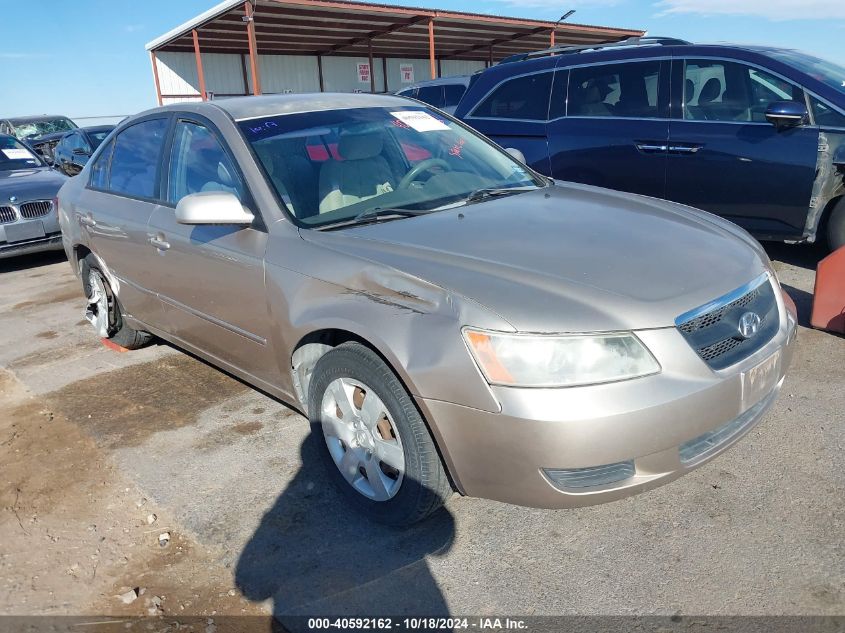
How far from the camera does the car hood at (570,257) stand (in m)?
2.21

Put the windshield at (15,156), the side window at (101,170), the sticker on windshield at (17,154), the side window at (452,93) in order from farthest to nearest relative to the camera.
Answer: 1. the side window at (452,93)
2. the sticker on windshield at (17,154)
3. the windshield at (15,156)
4. the side window at (101,170)

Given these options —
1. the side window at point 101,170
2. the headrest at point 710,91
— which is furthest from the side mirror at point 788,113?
the side window at point 101,170

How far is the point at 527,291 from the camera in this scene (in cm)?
226

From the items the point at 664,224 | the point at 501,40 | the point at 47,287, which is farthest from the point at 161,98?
the point at 664,224

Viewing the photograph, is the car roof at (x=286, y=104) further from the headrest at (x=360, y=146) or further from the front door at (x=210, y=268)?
the headrest at (x=360, y=146)

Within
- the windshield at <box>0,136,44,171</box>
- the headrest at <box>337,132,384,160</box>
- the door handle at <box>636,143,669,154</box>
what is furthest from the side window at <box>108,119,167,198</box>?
the windshield at <box>0,136,44,171</box>

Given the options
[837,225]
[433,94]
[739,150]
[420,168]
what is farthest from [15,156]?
[837,225]

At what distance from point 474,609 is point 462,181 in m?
2.02

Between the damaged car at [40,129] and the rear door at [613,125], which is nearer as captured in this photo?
the rear door at [613,125]

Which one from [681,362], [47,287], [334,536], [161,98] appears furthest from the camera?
[161,98]

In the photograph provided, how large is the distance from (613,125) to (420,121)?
107 inches

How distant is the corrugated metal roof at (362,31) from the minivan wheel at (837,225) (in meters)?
12.1

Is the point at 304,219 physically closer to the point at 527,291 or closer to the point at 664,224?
the point at 527,291

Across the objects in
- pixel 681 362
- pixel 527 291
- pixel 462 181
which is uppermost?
pixel 462 181
